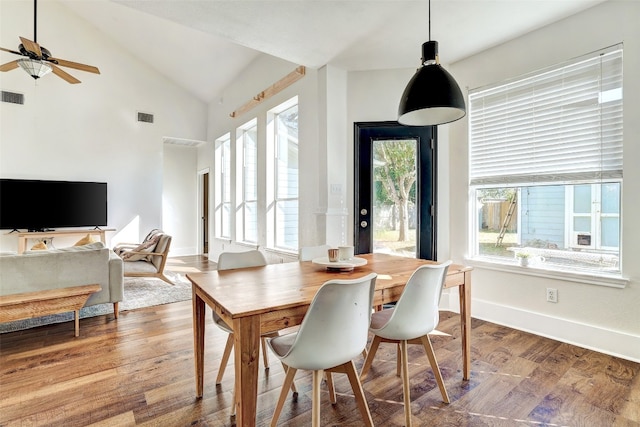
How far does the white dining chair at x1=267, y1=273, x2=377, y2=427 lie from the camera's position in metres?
1.26

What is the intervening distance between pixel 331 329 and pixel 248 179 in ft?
15.7

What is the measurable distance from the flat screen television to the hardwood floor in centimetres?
326

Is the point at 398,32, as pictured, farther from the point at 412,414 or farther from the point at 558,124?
the point at 412,414

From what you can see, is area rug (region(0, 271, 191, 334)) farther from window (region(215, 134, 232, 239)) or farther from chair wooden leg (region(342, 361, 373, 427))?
chair wooden leg (region(342, 361, 373, 427))

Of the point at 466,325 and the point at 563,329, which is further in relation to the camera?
the point at 563,329

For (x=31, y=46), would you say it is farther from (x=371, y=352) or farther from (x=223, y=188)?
(x=371, y=352)

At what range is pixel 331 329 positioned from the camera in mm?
1309

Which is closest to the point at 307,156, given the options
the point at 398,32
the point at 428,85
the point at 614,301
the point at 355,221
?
the point at 355,221

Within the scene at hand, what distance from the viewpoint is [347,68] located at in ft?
11.7

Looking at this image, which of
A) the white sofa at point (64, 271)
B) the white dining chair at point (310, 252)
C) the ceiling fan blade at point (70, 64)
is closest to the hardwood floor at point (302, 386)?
the white sofa at point (64, 271)

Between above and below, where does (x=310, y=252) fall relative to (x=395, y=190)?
below

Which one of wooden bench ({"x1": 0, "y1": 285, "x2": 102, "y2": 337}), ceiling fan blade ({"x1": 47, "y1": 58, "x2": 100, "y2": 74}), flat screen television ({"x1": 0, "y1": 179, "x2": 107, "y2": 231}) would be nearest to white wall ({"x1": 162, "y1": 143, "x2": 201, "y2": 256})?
flat screen television ({"x1": 0, "y1": 179, "x2": 107, "y2": 231})

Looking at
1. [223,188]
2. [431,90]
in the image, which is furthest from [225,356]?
[223,188]

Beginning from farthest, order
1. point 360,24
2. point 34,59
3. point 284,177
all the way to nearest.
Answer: point 284,177, point 34,59, point 360,24
